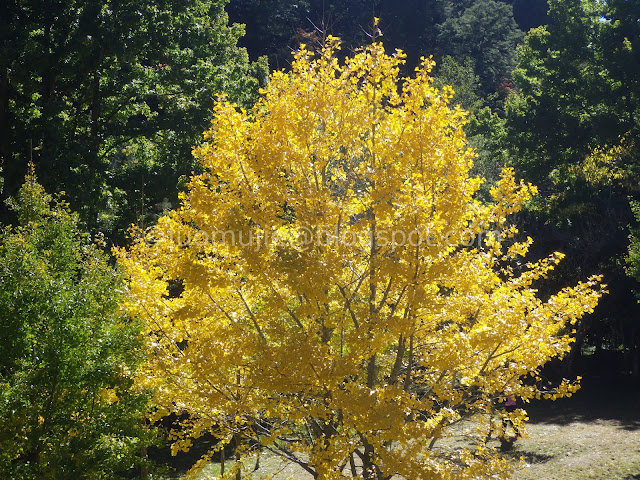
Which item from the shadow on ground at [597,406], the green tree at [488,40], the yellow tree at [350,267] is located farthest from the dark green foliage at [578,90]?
the yellow tree at [350,267]

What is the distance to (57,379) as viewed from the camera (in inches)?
305

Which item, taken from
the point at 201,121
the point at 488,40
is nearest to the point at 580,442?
the point at 201,121

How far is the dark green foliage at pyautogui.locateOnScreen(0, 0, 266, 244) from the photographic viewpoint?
51.7 ft

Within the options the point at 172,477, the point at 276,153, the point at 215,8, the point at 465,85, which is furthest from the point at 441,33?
the point at 276,153

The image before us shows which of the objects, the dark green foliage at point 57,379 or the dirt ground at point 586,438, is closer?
the dark green foliage at point 57,379

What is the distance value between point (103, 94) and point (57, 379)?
40.9ft

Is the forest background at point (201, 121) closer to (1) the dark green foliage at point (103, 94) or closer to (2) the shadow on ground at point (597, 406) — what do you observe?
(1) the dark green foliage at point (103, 94)

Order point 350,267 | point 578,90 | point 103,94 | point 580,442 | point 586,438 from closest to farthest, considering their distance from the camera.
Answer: point 350,267
point 580,442
point 586,438
point 103,94
point 578,90

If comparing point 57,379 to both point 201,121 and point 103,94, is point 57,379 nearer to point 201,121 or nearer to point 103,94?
point 201,121

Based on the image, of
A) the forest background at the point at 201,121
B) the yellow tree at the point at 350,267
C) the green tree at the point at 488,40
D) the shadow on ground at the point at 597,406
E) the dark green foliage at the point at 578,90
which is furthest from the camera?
the green tree at the point at 488,40

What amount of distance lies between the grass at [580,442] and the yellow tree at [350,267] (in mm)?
3779

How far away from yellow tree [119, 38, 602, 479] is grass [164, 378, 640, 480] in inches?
149

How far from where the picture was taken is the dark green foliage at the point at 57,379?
25.0ft

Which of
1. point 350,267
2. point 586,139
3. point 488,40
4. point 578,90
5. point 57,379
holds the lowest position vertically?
point 57,379
